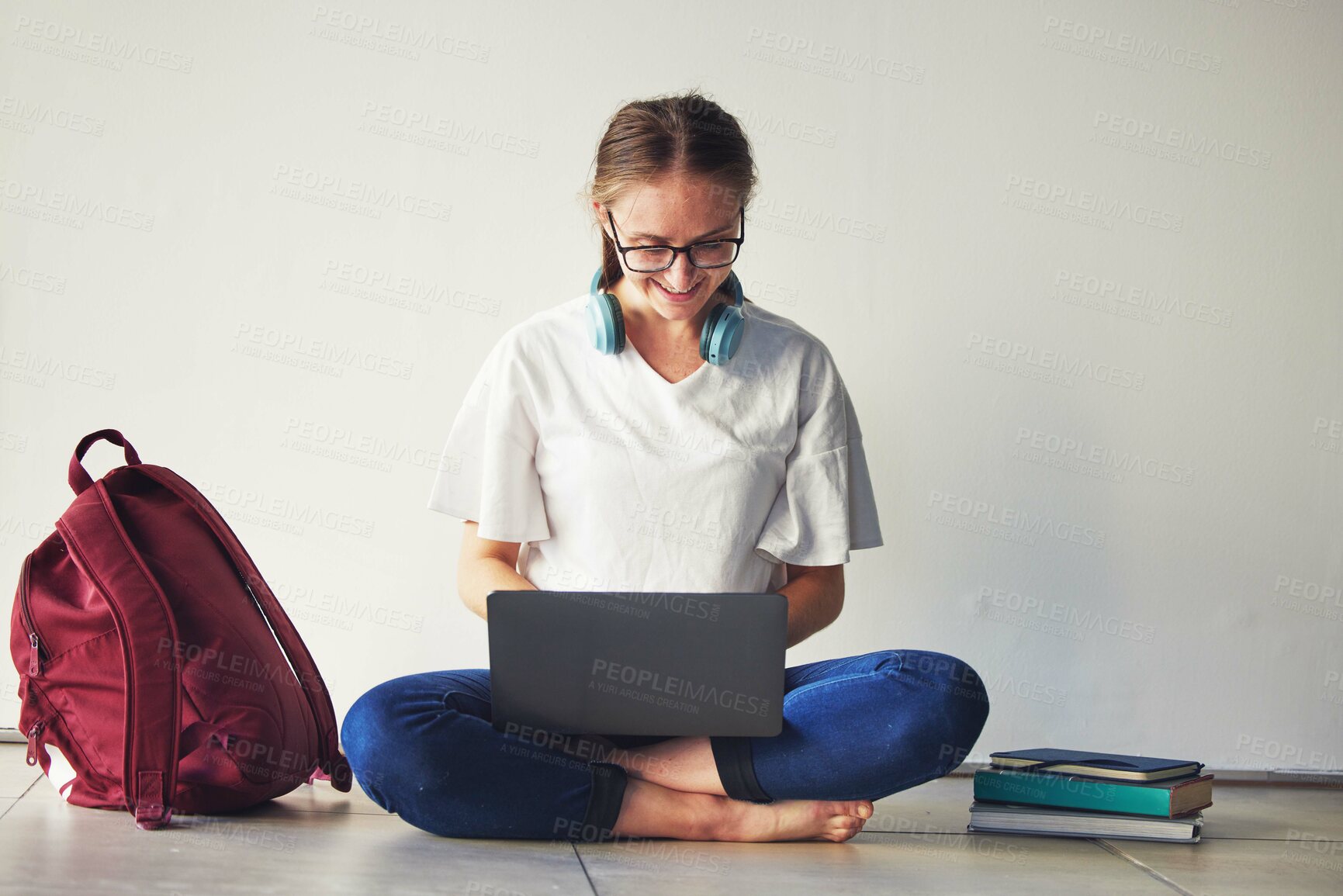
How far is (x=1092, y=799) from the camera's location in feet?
5.77

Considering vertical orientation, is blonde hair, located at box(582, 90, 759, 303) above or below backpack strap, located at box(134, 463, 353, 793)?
above

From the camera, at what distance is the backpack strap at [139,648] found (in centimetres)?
154

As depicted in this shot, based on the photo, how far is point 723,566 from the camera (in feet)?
5.65

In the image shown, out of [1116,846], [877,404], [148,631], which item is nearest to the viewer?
[148,631]

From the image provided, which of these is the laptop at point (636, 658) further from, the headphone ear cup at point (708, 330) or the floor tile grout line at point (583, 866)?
the headphone ear cup at point (708, 330)

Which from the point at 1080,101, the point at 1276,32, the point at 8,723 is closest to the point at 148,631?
the point at 8,723

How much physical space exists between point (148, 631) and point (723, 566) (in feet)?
2.48

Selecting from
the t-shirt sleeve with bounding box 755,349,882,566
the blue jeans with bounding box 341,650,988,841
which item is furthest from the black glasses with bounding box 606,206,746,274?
the blue jeans with bounding box 341,650,988,841

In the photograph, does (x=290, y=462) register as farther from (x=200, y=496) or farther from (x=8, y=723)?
(x=8, y=723)

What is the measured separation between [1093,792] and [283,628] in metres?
1.17

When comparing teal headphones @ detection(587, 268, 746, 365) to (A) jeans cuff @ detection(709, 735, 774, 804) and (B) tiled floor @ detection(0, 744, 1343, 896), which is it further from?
(B) tiled floor @ detection(0, 744, 1343, 896)

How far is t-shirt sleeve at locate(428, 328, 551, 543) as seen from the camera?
1.74 meters

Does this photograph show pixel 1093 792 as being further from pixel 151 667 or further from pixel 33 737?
pixel 33 737

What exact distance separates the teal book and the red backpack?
981 millimetres
